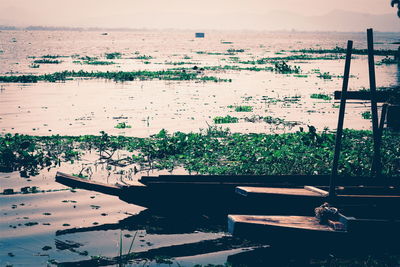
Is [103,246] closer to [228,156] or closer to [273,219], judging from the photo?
[273,219]

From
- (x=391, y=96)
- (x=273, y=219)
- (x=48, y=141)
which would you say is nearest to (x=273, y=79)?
(x=48, y=141)

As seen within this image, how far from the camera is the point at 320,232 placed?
6.66 metres

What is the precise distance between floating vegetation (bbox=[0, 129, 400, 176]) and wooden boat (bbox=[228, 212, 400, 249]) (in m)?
4.01

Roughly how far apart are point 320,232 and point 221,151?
6.16m

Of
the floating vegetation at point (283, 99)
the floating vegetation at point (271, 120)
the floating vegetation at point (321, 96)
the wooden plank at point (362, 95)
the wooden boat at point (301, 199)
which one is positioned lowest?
the wooden boat at point (301, 199)

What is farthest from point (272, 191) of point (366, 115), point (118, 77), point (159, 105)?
point (118, 77)

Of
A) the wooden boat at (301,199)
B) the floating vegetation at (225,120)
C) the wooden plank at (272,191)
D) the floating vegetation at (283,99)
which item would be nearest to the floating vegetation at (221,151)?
the floating vegetation at (225,120)

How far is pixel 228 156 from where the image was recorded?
1222 cm

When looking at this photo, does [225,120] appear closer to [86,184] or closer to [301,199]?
[301,199]

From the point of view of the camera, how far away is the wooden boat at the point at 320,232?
6.59 m

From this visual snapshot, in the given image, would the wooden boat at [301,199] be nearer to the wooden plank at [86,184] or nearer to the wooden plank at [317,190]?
the wooden plank at [317,190]

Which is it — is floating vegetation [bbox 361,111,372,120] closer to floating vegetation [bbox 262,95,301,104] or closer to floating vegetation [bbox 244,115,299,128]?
floating vegetation [bbox 244,115,299,128]

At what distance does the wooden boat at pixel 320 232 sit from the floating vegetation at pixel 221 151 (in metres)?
4.01

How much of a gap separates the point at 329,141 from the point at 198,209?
6.67 m
